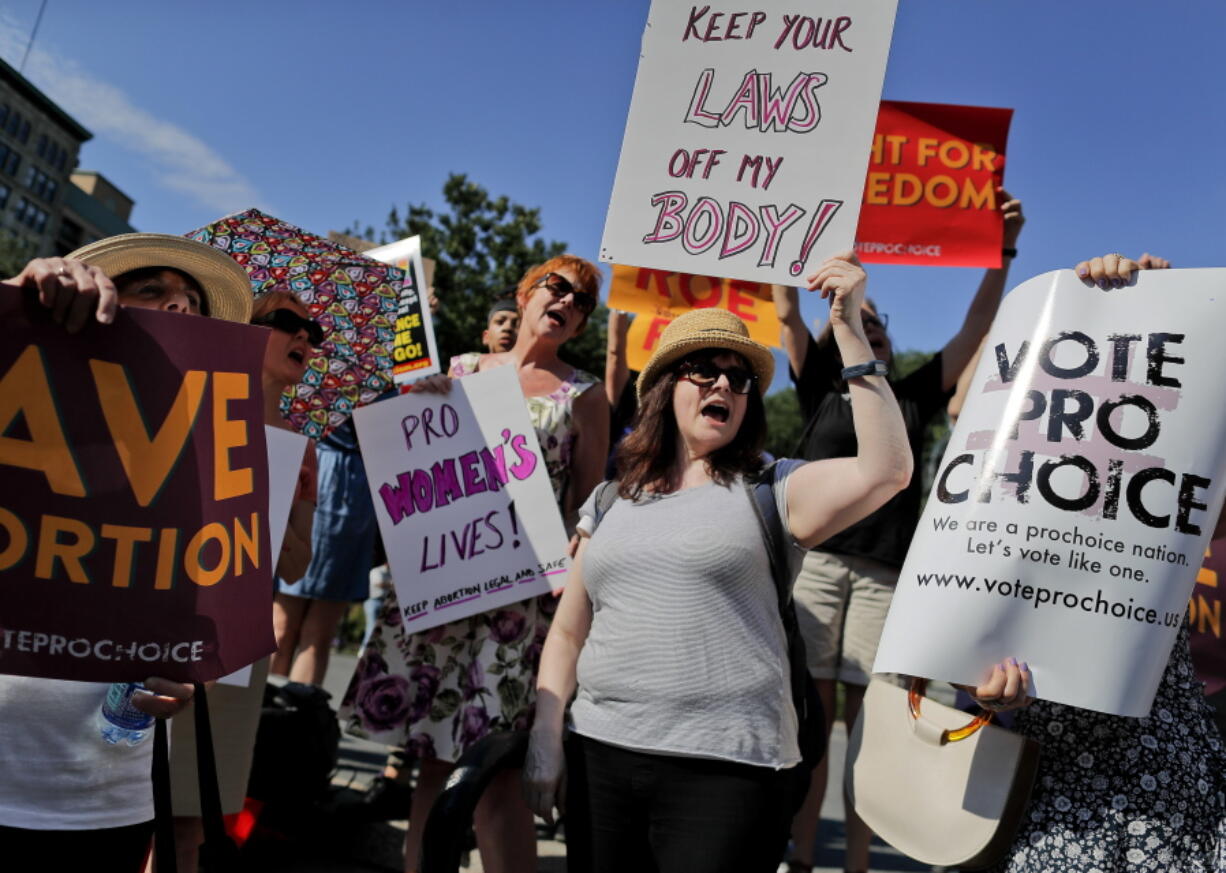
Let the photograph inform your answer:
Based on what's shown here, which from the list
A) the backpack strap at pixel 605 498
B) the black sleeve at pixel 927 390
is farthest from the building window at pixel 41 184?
the backpack strap at pixel 605 498

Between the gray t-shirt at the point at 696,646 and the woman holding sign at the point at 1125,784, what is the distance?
0.47 metres

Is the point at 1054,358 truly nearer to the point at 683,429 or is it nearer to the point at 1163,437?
the point at 1163,437

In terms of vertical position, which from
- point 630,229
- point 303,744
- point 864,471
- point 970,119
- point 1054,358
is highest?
point 970,119

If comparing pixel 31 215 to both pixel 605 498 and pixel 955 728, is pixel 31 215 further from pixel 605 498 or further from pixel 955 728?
pixel 955 728

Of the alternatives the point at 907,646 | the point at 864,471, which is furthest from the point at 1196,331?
the point at 907,646

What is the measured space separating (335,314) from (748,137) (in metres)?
1.54

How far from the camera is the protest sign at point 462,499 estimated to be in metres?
3.07

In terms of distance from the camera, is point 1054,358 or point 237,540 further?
point 1054,358

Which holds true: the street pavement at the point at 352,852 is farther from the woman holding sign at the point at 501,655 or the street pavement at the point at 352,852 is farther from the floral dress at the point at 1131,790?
the floral dress at the point at 1131,790

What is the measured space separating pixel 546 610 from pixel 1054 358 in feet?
5.82

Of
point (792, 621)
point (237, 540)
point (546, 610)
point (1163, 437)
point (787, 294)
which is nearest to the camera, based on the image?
point (237, 540)

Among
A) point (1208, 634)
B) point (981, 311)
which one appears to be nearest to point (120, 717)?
point (1208, 634)

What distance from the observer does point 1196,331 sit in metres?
1.92

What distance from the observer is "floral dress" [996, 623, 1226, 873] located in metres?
1.84
